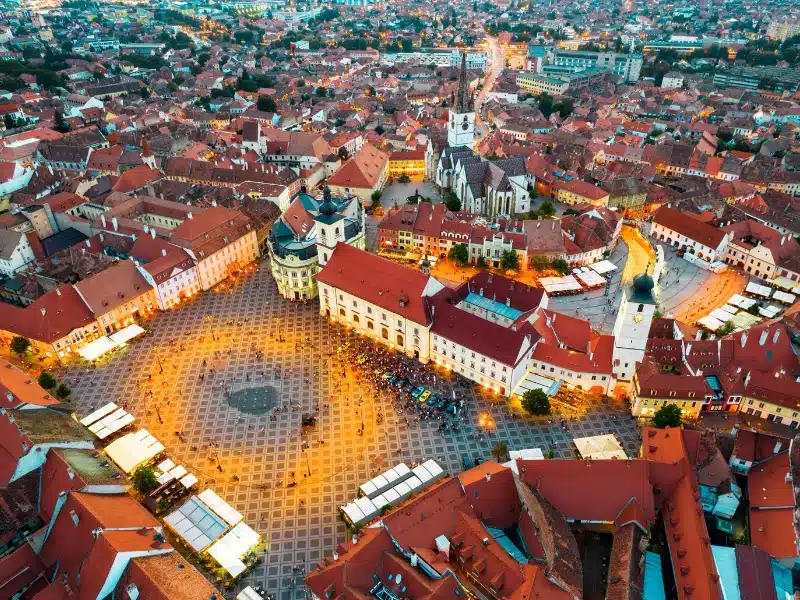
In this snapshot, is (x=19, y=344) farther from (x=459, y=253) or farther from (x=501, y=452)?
(x=459, y=253)

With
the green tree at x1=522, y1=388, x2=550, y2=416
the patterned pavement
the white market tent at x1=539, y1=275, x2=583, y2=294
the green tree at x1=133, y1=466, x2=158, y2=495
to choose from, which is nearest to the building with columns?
the patterned pavement

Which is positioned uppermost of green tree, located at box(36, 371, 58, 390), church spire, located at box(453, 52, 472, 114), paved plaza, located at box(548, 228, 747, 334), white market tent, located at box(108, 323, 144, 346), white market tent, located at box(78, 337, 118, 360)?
church spire, located at box(453, 52, 472, 114)

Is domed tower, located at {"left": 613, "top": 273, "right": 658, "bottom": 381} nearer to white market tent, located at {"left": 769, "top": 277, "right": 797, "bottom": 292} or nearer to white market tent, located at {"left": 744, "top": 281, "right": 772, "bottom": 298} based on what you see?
white market tent, located at {"left": 744, "top": 281, "right": 772, "bottom": 298}

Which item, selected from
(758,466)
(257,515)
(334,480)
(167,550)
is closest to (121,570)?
(167,550)

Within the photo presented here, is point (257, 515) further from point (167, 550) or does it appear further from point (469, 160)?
point (469, 160)

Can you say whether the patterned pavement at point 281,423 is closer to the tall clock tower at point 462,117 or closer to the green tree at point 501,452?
the green tree at point 501,452
